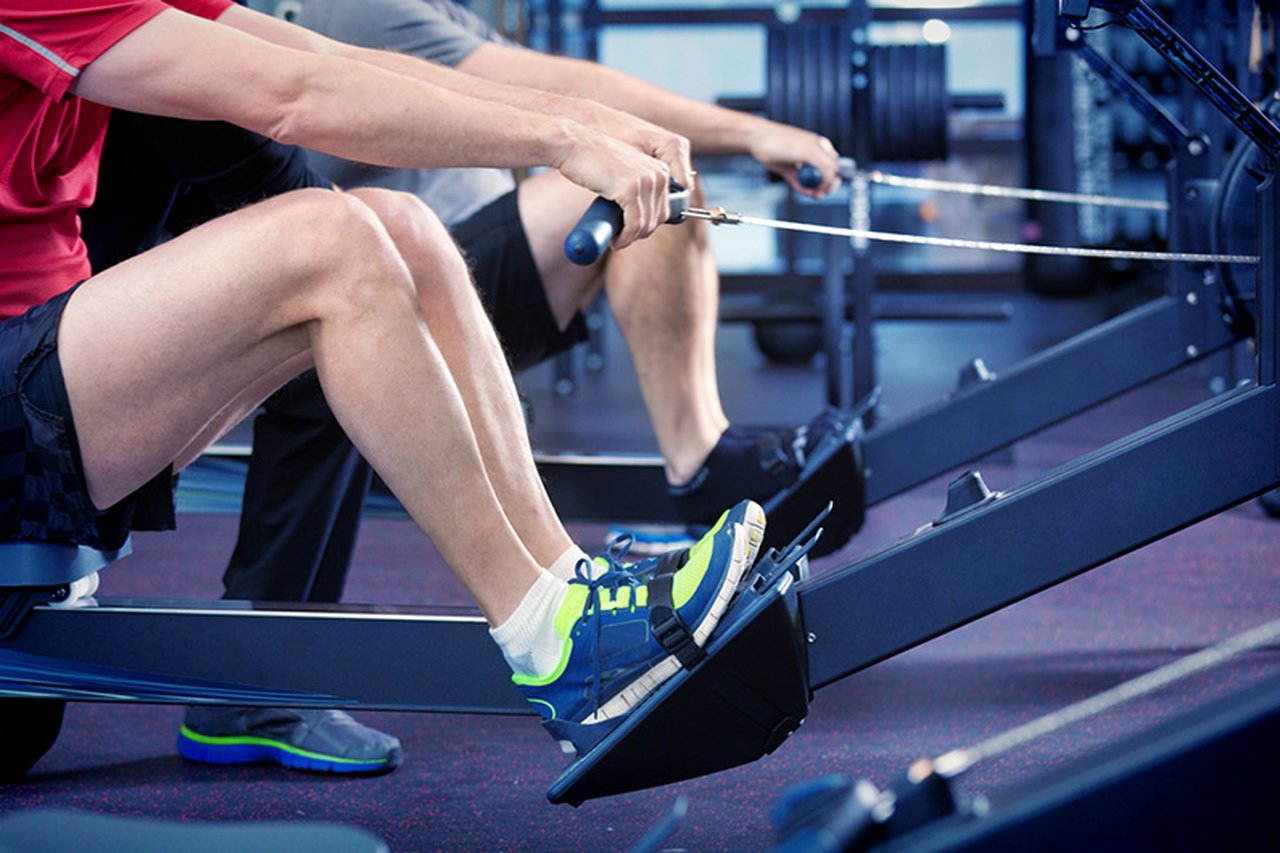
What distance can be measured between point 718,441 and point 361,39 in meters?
0.90

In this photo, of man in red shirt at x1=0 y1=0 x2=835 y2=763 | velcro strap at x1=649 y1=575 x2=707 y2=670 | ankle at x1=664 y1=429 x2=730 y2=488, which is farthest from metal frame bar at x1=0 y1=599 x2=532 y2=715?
ankle at x1=664 y1=429 x2=730 y2=488

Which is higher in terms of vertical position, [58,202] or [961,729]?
[58,202]

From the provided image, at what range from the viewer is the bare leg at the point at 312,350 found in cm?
135

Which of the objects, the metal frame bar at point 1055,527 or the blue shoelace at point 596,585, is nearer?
the blue shoelace at point 596,585

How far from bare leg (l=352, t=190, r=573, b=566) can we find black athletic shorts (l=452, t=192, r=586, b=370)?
734mm

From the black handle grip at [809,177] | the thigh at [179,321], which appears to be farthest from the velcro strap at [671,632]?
the black handle grip at [809,177]

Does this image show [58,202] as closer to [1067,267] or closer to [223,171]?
[223,171]

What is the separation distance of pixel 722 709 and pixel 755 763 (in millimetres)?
430

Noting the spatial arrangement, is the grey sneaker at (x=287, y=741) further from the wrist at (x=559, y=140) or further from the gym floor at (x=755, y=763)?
the wrist at (x=559, y=140)

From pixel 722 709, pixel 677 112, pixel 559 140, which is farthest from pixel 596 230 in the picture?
pixel 677 112

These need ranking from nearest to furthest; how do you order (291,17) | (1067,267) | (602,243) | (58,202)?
(602,243)
(58,202)
(291,17)
(1067,267)

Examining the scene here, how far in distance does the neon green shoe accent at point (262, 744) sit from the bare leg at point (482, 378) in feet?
1.55

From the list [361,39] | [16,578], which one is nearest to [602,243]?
[16,578]

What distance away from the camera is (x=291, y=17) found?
2.85 metres
